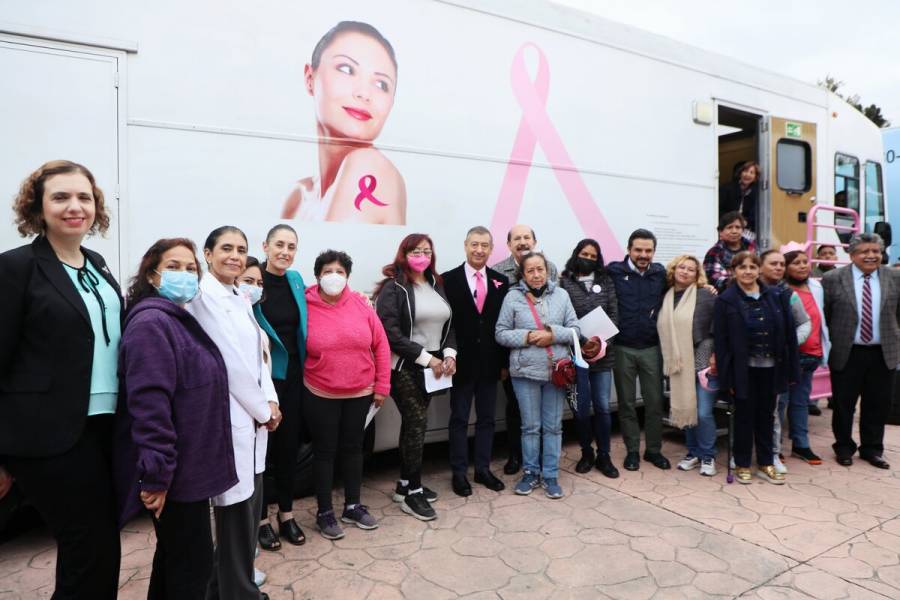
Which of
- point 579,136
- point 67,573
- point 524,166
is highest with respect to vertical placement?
point 579,136

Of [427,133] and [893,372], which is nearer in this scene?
[427,133]

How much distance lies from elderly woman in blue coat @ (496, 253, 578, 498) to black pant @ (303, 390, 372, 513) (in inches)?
42.0

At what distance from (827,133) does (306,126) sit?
565 centimetres

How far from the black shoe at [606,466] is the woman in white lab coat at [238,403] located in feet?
8.81

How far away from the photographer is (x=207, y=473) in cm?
190

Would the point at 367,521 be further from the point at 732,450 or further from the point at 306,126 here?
the point at 732,450

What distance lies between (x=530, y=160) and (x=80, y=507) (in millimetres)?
3462

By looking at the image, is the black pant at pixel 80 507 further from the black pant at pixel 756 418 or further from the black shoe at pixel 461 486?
the black pant at pixel 756 418

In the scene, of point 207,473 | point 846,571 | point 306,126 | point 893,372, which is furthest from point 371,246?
point 893,372

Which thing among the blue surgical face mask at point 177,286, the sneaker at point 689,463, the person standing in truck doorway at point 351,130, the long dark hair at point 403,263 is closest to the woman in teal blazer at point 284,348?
the person standing in truck doorway at point 351,130

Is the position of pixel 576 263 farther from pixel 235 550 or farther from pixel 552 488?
pixel 235 550

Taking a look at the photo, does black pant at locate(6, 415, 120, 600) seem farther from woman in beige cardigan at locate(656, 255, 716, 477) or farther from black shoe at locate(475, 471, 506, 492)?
woman in beige cardigan at locate(656, 255, 716, 477)

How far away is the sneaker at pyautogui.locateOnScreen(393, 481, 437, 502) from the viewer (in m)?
3.65

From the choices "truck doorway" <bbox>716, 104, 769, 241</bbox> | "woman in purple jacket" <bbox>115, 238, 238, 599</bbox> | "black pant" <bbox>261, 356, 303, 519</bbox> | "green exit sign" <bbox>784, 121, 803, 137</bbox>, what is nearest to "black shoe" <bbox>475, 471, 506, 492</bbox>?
"black pant" <bbox>261, 356, 303, 519</bbox>
